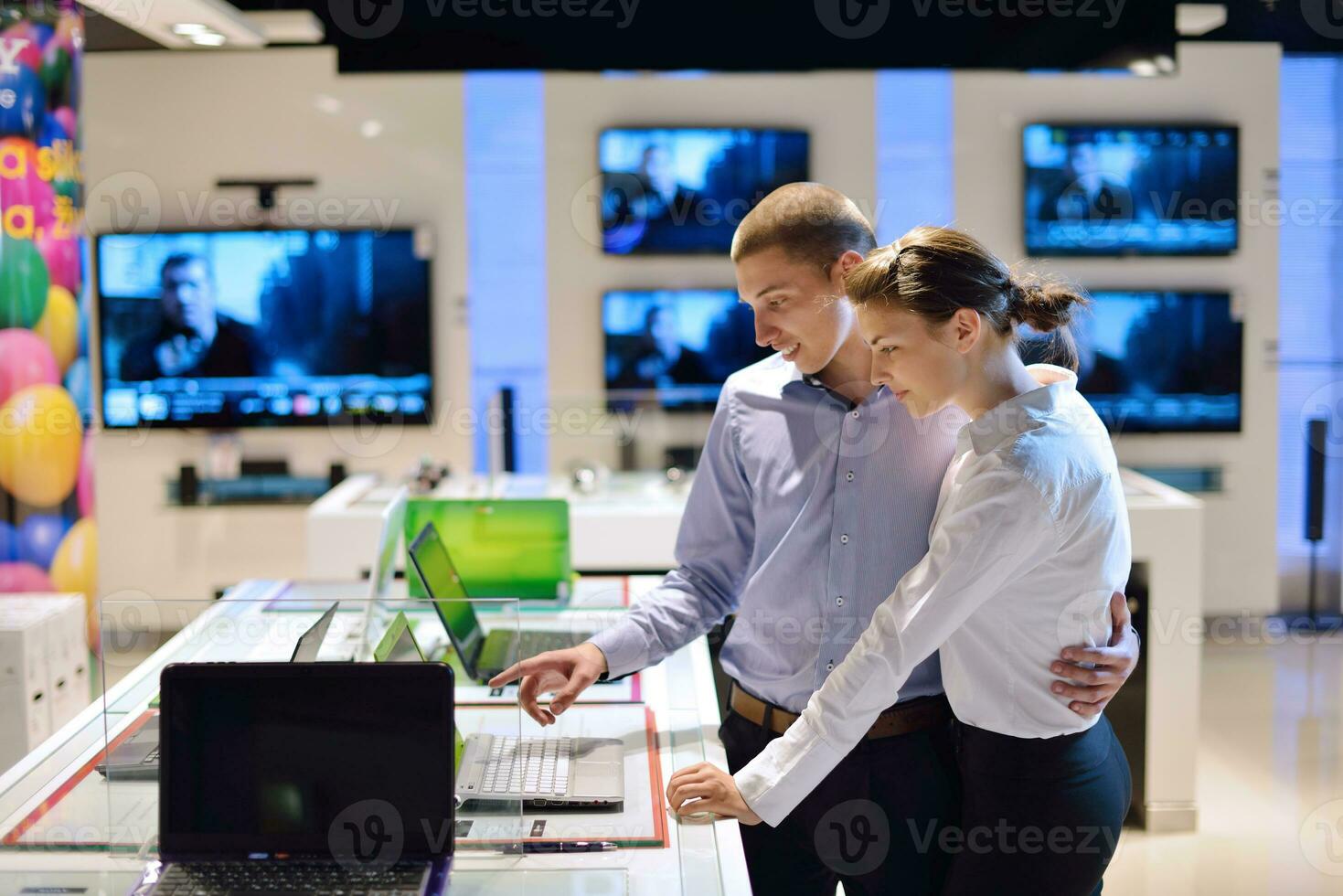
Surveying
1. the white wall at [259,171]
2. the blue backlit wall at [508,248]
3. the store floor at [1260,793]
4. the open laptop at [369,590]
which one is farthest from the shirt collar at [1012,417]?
the white wall at [259,171]

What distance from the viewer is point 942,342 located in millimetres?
1562

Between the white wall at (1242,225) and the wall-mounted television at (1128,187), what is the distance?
0.31ft

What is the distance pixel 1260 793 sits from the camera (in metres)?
3.83

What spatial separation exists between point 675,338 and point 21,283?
8.86ft

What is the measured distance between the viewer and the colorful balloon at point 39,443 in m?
3.51

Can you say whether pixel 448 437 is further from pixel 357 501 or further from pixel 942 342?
pixel 942 342

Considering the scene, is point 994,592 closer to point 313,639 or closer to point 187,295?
point 313,639

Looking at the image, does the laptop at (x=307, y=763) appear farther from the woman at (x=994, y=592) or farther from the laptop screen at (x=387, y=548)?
the laptop screen at (x=387, y=548)

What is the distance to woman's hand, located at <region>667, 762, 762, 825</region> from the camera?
156 centimetres

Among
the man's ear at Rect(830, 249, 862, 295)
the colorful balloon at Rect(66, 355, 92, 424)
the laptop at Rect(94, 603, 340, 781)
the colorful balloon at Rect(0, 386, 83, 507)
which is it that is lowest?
the laptop at Rect(94, 603, 340, 781)

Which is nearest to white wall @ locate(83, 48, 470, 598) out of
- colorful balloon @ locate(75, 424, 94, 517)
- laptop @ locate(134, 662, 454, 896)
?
colorful balloon @ locate(75, 424, 94, 517)

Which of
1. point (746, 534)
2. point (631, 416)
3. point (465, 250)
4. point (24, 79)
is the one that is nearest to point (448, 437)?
point (465, 250)

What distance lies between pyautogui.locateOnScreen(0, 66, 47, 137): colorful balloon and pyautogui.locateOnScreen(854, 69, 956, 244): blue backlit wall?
3.41 meters

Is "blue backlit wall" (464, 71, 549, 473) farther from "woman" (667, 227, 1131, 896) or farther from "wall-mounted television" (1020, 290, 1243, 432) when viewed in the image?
"woman" (667, 227, 1131, 896)
